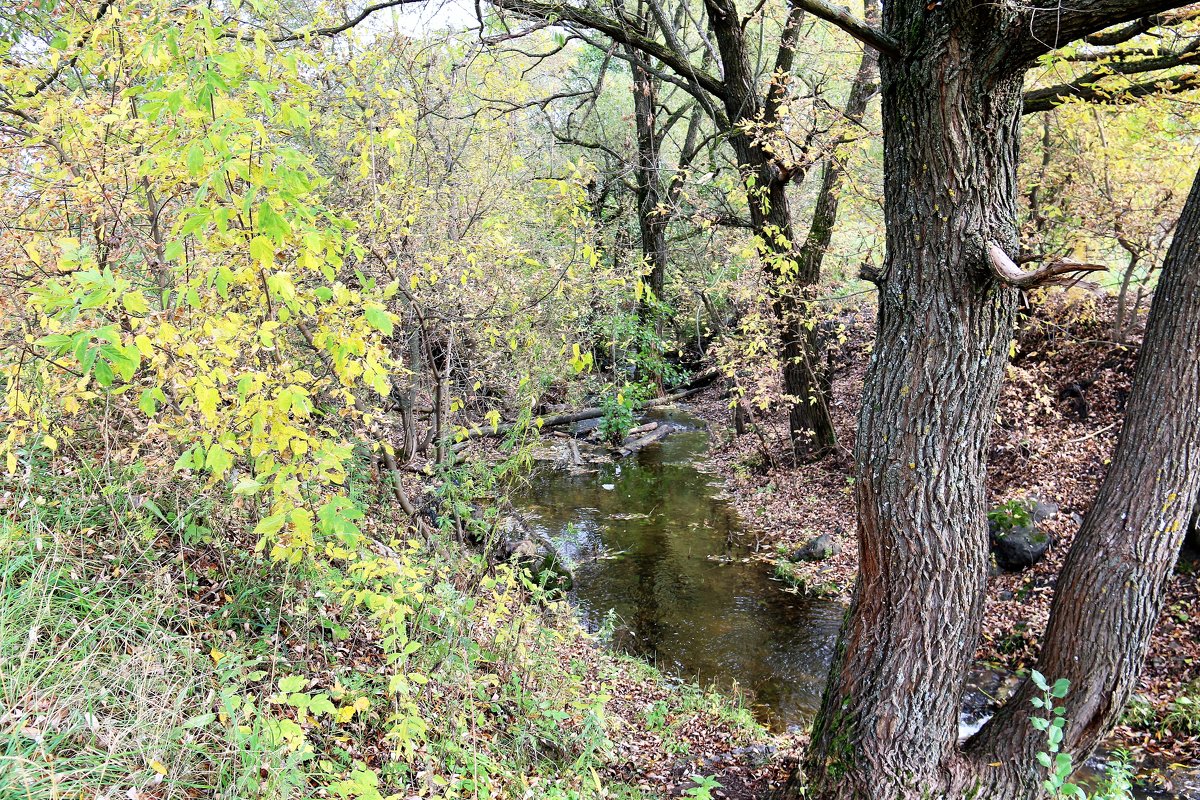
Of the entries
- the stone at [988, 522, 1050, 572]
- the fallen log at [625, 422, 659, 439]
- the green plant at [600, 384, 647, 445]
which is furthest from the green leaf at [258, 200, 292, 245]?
the fallen log at [625, 422, 659, 439]

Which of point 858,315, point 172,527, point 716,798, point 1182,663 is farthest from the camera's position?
point 858,315

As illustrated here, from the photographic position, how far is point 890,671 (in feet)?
11.8

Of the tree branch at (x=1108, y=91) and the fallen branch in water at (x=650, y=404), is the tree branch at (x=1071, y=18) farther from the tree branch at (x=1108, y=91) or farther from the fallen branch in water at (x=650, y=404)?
the fallen branch in water at (x=650, y=404)

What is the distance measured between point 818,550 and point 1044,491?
8.62 ft

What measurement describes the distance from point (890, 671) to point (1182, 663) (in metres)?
3.97

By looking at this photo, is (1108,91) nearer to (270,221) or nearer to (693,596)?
(693,596)

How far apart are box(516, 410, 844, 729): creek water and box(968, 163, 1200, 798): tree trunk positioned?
2566mm

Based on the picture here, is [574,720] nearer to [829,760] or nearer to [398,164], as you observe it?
[829,760]

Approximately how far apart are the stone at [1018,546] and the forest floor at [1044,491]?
3.8 inches

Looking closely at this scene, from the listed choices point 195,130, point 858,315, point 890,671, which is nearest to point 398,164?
point 195,130

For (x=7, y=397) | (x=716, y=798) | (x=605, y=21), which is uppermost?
(x=605, y=21)

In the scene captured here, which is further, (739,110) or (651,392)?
(651,392)

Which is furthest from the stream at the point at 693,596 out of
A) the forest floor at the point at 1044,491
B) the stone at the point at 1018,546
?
the stone at the point at 1018,546

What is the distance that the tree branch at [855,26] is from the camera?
11.4ft
